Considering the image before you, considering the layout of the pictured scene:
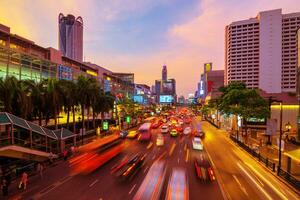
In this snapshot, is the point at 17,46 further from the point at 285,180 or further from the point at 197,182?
the point at 285,180

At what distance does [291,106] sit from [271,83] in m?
108

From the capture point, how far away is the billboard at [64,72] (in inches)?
2875

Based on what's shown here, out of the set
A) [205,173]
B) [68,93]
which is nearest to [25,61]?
[68,93]

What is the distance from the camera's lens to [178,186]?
71.7 ft

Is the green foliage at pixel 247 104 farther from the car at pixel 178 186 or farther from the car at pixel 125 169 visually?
the car at pixel 125 169

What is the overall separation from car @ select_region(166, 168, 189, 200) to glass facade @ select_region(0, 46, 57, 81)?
38547 mm

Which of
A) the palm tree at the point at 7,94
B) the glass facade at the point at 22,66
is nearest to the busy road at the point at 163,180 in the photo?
the palm tree at the point at 7,94

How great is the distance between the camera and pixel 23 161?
28.2m

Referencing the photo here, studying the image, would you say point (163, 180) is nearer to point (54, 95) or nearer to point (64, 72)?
point (54, 95)

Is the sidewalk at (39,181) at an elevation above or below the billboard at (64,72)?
below

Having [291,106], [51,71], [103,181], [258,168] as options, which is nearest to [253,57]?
[291,106]

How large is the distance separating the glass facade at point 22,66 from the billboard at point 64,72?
3.35m

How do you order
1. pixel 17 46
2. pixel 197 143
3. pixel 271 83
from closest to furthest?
pixel 197 143, pixel 17 46, pixel 271 83

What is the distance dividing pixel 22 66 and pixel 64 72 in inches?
763
